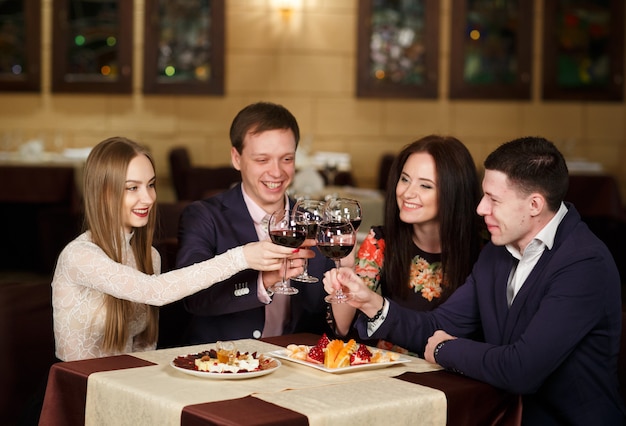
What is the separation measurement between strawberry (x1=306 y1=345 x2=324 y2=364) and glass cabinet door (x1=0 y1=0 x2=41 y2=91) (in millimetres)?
8011

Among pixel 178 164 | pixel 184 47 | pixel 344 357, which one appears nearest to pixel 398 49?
pixel 184 47

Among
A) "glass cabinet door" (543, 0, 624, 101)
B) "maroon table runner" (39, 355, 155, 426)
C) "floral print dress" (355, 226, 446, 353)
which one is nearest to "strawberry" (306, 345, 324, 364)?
"maroon table runner" (39, 355, 155, 426)

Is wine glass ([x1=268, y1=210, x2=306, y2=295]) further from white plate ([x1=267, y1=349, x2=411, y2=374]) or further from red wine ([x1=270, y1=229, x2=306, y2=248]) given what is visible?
white plate ([x1=267, y1=349, x2=411, y2=374])

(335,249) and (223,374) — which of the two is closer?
(223,374)

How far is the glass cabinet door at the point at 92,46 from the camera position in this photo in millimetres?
9867

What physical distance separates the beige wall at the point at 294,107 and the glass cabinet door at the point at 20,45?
92mm

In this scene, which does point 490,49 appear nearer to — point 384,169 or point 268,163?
point 384,169

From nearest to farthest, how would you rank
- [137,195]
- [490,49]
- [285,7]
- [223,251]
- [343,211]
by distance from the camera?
[343,211]
[137,195]
[223,251]
[285,7]
[490,49]

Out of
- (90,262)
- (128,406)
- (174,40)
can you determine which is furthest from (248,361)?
(174,40)

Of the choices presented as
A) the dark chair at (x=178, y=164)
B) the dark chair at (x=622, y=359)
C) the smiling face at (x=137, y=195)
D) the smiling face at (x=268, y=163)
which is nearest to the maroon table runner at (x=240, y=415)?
the smiling face at (x=137, y=195)

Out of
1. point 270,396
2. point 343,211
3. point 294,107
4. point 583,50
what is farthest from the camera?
point 583,50

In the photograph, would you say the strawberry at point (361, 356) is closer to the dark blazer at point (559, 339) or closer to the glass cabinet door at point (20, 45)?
the dark blazer at point (559, 339)

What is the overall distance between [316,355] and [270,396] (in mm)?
344

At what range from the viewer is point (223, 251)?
344cm
